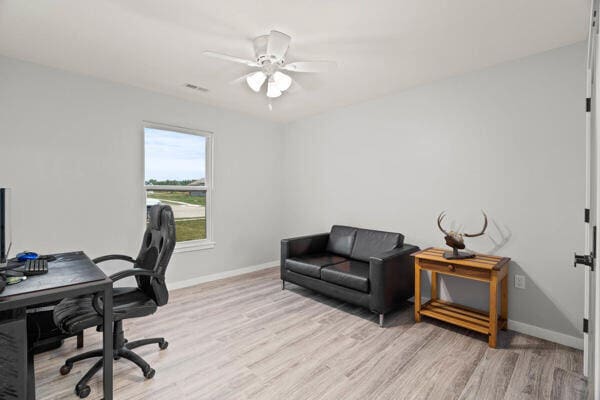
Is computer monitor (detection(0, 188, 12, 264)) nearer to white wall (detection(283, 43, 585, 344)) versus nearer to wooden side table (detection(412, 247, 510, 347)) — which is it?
wooden side table (detection(412, 247, 510, 347))

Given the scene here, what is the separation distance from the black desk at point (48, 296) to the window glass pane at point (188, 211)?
2.02 m

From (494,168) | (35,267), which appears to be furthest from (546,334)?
(35,267)

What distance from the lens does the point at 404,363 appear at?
2211 mm

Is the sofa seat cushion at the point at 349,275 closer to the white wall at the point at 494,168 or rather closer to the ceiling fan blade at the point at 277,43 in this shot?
the white wall at the point at 494,168

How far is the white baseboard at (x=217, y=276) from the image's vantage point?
12.8 feet

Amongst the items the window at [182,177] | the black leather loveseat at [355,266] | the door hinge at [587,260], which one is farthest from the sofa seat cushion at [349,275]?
the window at [182,177]

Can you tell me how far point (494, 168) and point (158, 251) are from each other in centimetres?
321

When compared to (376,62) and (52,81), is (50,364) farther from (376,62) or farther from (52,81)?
(376,62)

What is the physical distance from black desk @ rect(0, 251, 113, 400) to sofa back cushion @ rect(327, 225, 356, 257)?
2.76 meters

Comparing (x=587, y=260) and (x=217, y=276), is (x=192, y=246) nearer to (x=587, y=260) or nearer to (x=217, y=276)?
(x=217, y=276)

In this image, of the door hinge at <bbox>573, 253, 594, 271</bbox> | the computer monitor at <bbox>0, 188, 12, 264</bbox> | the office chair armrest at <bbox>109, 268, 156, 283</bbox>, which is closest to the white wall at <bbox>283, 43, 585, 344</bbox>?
the door hinge at <bbox>573, 253, 594, 271</bbox>

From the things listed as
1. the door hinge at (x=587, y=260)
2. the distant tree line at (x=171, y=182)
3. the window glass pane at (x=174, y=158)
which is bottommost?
the door hinge at (x=587, y=260)

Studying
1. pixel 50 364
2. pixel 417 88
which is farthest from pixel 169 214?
pixel 417 88

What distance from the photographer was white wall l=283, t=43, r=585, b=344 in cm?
247
